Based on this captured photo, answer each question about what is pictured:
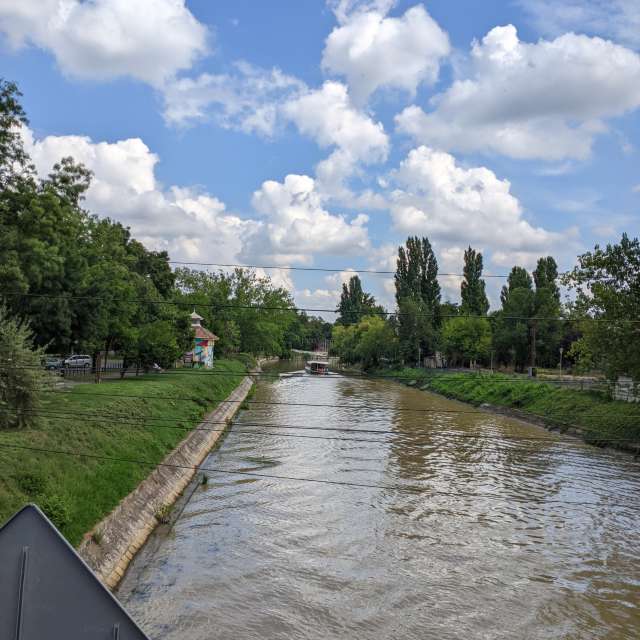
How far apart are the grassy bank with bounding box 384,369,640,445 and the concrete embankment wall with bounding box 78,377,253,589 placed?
989 centimetres

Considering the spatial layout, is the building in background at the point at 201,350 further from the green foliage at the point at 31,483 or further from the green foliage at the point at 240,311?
the green foliage at the point at 31,483

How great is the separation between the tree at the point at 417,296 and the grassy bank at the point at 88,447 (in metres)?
50.5

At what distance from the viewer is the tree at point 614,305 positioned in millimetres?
29547

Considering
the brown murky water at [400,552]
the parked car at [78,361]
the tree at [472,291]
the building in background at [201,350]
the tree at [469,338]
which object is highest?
the tree at [472,291]

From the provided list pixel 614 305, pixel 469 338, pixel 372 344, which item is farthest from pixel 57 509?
pixel 372 344

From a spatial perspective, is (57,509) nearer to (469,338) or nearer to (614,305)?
(614,305)

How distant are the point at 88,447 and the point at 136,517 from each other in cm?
324

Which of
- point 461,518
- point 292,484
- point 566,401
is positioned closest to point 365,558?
point 461,518

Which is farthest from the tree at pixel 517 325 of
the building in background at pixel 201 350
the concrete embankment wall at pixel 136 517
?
the concrete embankment wall at pixel 136 517

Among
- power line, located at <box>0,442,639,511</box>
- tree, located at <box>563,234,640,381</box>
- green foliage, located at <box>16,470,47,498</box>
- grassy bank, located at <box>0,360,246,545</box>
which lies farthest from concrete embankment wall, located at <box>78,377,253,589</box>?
tree, located at <box>563,234,640,381</box>

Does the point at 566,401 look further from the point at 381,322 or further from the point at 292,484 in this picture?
the point at 381,322

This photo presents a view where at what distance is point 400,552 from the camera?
54.2ft

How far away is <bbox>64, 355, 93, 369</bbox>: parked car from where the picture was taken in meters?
49.0

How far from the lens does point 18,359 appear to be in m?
18.2
